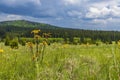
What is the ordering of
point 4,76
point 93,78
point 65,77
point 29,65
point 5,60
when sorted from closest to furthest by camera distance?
point 65,77 < point 93,78 < point 4,76 < point 29,65 < point 5,60

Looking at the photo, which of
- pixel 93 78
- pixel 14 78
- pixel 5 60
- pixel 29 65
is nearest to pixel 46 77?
pixel 93 78

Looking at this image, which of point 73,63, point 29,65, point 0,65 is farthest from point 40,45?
point 73,63

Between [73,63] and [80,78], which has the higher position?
[73,63]

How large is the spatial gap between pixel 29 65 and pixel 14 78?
1245mm

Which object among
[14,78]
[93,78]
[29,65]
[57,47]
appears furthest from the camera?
[57,47]

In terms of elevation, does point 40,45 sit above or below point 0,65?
above

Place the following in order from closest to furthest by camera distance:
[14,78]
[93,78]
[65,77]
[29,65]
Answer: [65,77], [93,78], [14,78], [29,65]

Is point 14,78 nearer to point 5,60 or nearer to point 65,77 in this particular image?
point 65,77

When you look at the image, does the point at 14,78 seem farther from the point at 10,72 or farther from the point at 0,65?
the point at 0,65

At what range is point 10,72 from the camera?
5453mm

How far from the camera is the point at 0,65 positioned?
6516 millimetres

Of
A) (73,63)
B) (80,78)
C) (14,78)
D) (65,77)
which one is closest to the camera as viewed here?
(73,63)

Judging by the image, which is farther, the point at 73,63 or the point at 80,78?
the point at 80,78

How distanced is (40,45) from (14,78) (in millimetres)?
1579
